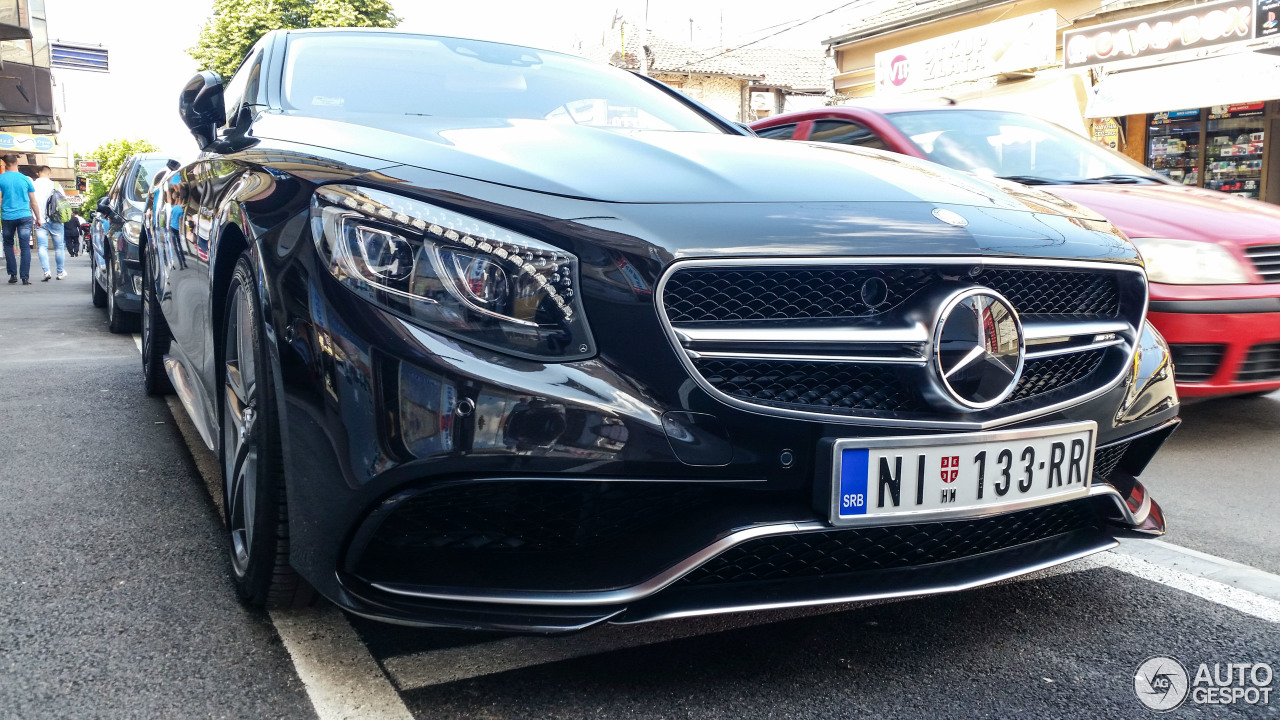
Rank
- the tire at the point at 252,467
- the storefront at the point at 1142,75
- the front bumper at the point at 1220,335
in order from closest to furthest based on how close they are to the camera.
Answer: the tire at the point at 252,467, the front bumper at the point at 1220,335, the storefront at the point at 1142,75

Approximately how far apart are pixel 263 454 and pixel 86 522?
1267 millimetres

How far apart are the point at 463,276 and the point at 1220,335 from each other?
3.17 m

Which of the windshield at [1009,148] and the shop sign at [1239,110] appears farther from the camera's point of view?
the shop sign at [1239,110]

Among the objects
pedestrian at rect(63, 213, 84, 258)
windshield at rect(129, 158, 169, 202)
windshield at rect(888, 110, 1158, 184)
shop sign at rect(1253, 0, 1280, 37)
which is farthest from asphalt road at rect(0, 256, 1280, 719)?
pedestrian at rect(63, 213, 84, 258)

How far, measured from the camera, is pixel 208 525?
2.93 m

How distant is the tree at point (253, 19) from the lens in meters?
33.8

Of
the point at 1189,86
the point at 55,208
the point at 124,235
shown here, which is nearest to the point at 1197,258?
the point at 124,235

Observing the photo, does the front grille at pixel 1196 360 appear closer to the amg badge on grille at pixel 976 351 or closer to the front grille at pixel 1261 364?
the front grille at pixel 1261 364

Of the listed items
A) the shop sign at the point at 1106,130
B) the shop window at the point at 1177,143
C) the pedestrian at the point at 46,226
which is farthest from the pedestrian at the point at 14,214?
the shop window at the point at 1177,143

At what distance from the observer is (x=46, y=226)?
48.4ft

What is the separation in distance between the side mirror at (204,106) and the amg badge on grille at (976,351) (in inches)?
79.4

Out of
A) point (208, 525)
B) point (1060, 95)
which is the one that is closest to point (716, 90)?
point (1060, 95)

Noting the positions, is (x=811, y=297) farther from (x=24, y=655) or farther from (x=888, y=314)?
(x=24, y=655)

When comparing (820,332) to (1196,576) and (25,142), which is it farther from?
(25,142)
